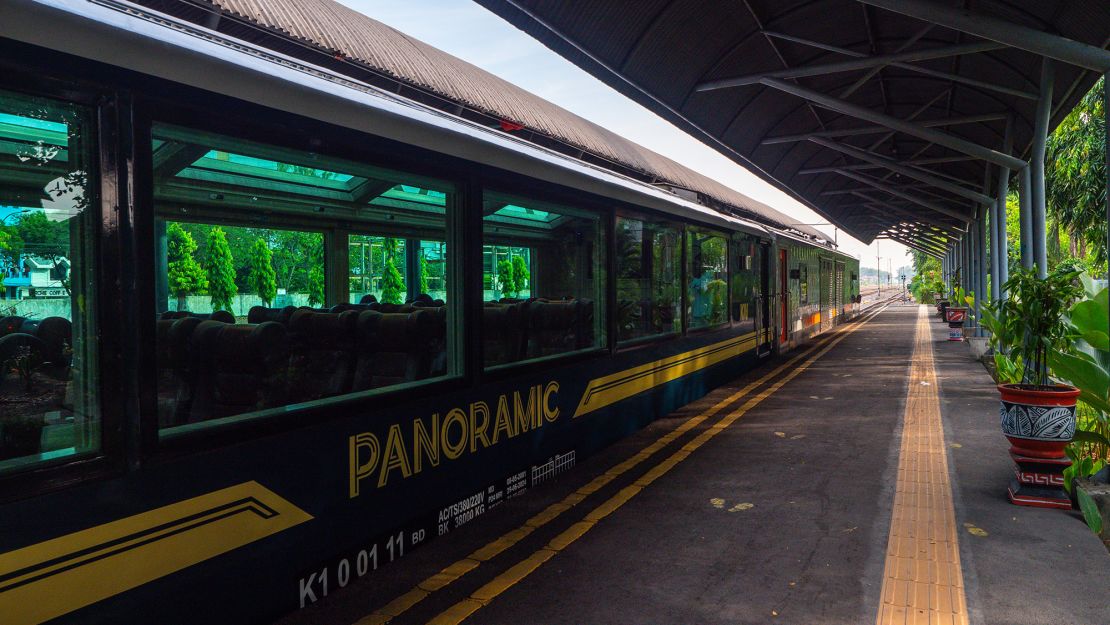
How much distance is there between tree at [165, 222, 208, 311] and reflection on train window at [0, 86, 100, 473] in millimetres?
387

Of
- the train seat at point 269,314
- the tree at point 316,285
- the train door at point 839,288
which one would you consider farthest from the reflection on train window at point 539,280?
the train door at point 839,288

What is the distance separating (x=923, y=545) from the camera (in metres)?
4.40

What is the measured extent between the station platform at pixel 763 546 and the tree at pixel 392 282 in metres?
1.46

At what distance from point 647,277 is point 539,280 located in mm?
1959

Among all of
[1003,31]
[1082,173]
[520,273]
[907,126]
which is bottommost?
[520,273]

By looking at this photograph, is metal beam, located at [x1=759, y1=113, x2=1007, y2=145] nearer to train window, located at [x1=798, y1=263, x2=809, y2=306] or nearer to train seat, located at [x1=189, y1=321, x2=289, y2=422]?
train window, located at [x1=798, y1=263, x2=809, y2=306]

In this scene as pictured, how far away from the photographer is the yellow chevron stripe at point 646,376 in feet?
20.3

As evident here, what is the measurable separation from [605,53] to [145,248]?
748 centimetres

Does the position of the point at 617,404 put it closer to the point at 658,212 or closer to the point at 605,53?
the point at 658,212

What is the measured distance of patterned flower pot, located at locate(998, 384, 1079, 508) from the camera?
5.15 metres

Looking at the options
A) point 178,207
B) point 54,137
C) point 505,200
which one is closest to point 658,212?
point 505,200

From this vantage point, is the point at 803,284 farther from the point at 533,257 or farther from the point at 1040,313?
the point at 533,257

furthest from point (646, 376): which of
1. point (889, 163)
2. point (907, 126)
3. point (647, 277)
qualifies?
point (889, 163)

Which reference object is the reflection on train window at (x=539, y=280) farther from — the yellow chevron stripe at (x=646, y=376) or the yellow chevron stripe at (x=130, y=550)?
the yellow chevron stripe at (x=130, y=550)
